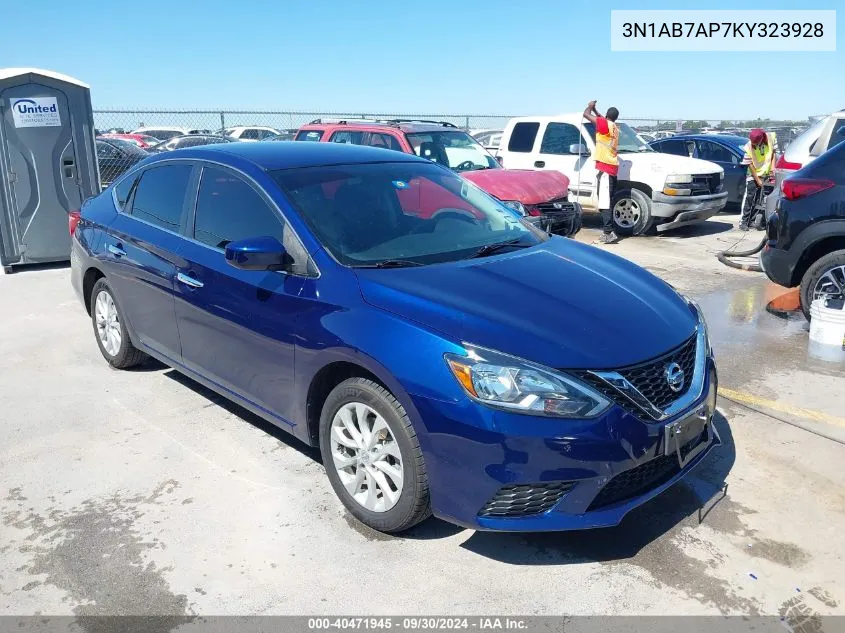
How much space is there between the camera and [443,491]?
9.65 feet

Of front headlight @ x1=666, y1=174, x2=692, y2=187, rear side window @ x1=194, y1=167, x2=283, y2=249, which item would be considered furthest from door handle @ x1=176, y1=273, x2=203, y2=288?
front headlight @ x1=666, y1=174, x2=692, y2=187

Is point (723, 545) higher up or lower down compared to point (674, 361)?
lower down

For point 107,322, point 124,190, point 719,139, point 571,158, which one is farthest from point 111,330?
point 719,139

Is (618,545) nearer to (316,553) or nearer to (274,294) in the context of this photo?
(316,553)

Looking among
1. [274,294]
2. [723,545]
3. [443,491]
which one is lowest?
[723,545]

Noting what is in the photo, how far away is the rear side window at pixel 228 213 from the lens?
382 centimetres

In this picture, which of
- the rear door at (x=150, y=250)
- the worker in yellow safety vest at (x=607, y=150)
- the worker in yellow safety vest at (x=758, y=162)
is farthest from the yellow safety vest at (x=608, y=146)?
the rear door at (x=150, y=250)

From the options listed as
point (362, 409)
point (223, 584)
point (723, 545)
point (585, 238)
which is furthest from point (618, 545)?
point (585, 238)

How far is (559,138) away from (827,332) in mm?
7365

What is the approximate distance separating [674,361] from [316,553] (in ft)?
5.86

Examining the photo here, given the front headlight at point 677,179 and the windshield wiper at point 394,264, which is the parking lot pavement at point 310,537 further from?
the front headlight at point 677,179

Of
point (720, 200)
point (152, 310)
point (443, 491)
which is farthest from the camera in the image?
point (720, 200)

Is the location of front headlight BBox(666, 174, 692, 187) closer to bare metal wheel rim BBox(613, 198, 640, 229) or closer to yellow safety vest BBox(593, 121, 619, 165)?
bare metal wheel rim BBox(613, 198, 640, 229)

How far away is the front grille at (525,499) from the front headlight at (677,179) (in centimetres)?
914
